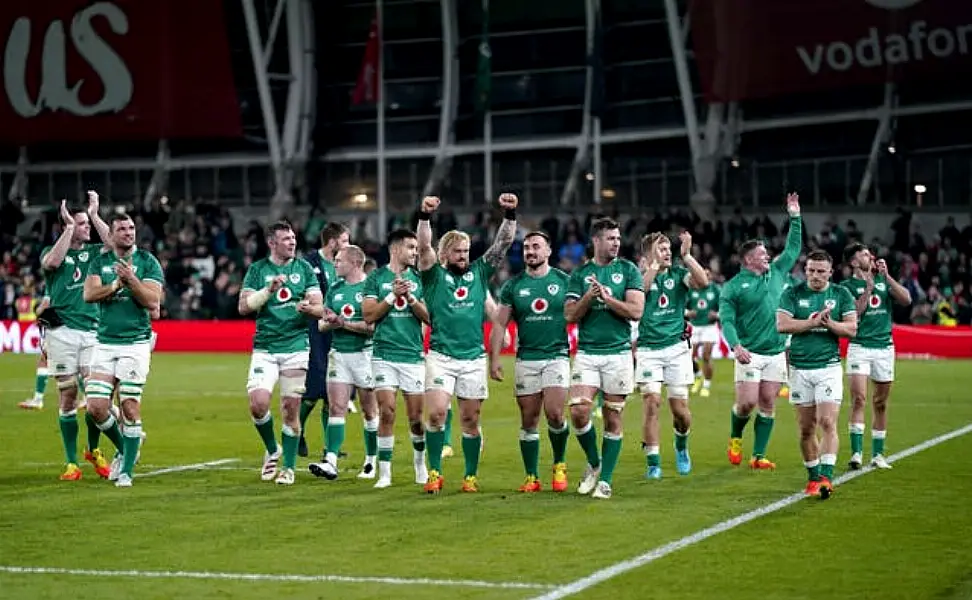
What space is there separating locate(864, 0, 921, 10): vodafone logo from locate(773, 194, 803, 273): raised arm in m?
26.0

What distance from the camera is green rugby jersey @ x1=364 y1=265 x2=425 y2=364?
54.2ft

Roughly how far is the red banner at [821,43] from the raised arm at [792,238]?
84.0 feet

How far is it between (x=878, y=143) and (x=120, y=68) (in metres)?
23.0

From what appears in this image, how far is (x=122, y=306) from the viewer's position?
16.7m

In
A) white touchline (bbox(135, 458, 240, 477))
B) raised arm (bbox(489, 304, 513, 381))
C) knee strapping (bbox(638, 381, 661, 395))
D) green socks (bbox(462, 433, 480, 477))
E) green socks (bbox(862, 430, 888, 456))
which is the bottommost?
white touchline (bbox(135, 458, 240, 477))

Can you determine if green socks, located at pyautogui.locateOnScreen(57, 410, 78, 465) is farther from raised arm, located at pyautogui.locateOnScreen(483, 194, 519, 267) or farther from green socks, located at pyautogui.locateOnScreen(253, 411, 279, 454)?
raised arm, located at pyautogui.locateOnScreen(483, 194, 519, 267)

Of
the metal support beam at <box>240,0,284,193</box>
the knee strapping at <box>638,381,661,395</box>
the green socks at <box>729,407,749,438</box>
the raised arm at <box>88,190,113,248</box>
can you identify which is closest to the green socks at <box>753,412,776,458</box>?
the green socks at <box>729,407,749,438</box>

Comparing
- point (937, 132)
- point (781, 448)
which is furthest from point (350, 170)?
point (781, 448)

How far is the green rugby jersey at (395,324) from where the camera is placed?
16.5 meters

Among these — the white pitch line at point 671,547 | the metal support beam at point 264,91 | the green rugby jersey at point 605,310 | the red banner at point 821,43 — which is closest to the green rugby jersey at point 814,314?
the white pitch line at point 671,547

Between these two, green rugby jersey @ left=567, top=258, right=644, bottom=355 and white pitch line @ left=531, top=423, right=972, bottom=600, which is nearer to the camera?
white pitch line @ left=531, top=423, right=972, bottom=600

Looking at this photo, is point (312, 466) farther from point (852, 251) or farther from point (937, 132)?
point (937, 132)

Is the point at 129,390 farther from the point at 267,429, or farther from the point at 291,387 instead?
the point at 291,387

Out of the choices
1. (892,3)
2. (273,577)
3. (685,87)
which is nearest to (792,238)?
(273,577)
